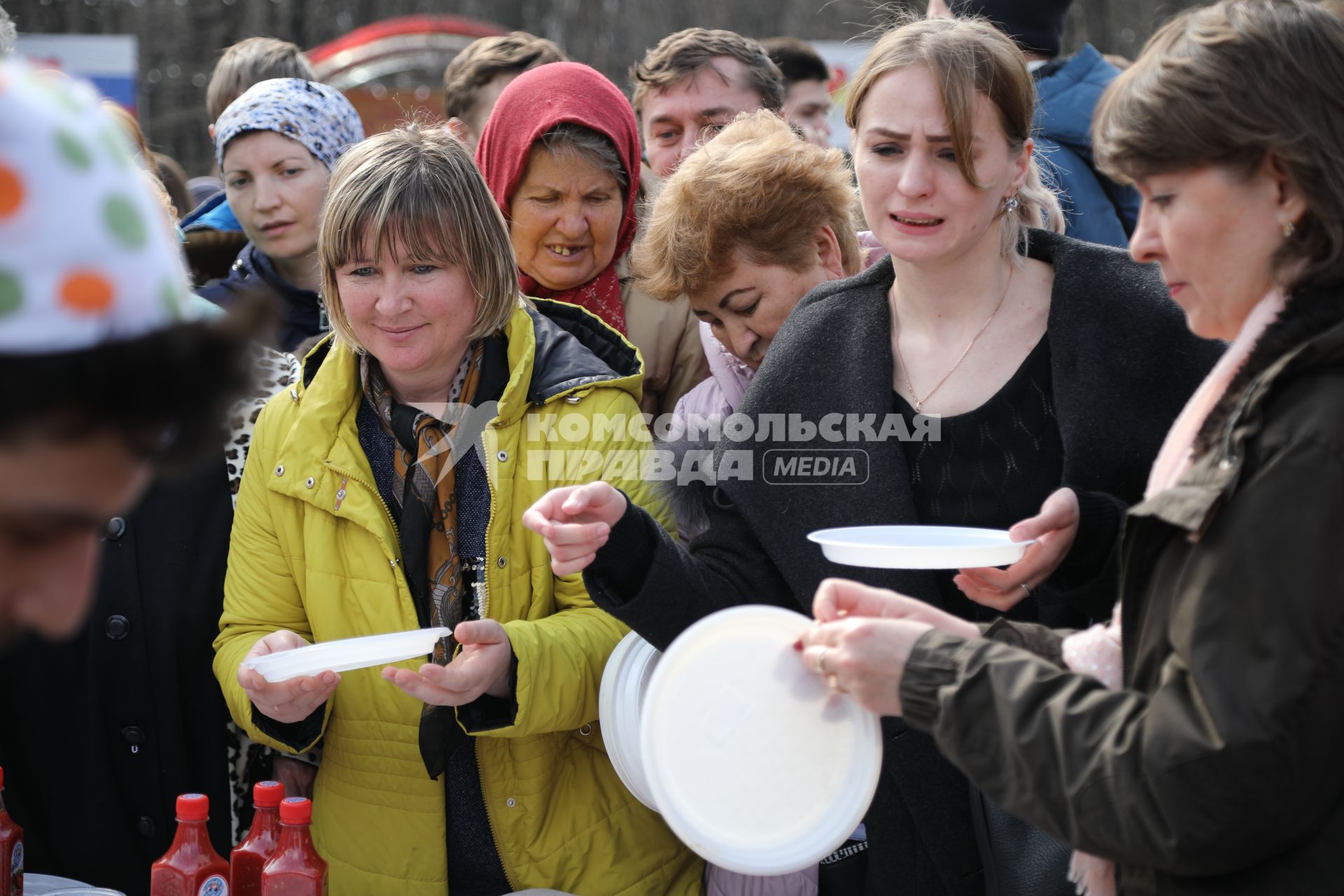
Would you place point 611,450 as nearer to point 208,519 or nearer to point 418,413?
point 418,413

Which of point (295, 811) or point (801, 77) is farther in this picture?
point (801, 77)

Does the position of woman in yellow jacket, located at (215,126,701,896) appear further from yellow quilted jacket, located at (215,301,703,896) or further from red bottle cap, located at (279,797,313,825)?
red bottle cap, located at (279,797,313,825)

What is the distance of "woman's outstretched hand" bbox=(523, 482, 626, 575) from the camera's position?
2045 millimetres

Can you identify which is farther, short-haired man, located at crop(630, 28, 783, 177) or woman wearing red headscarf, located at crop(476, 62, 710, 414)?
short-haired man, located at crop(630, 28, 783, 177)

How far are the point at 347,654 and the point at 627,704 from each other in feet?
1.56

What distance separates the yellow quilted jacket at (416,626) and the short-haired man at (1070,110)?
5.09 ft

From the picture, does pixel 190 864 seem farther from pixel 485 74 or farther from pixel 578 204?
pixel 485 74

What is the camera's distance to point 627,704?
2.15 m

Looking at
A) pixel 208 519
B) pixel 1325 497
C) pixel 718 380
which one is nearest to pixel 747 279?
pixel 718 380

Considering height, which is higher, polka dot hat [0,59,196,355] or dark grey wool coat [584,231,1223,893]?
polka dot hat [0,59,196,355]

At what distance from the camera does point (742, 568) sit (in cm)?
236

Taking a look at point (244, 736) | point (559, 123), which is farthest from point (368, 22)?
point (244, 736)

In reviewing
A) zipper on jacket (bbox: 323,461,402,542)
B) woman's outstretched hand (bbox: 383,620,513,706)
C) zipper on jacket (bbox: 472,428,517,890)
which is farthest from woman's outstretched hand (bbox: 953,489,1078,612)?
zipper on jacket (bbox: 323,461,402,542)

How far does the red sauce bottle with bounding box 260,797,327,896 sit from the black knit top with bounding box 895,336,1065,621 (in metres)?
1.18
